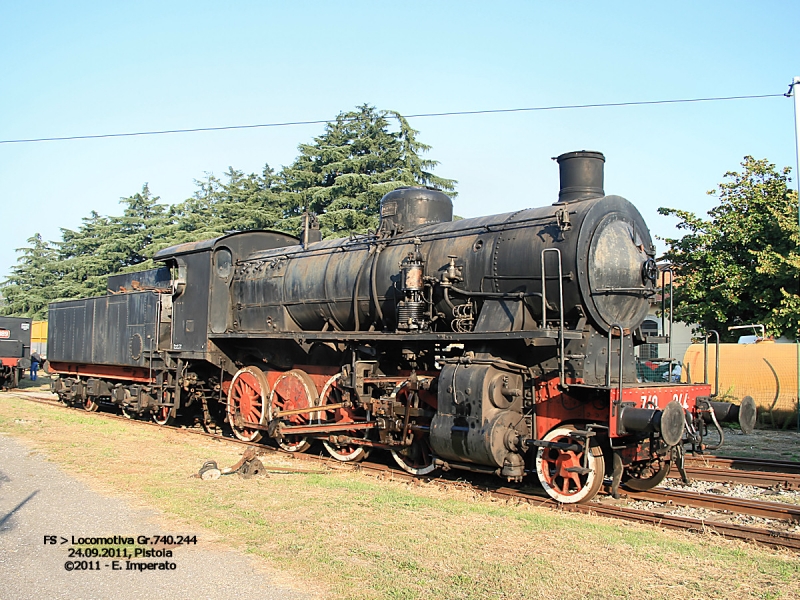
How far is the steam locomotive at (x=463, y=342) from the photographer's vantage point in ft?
27.0

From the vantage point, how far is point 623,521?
747 centimetres

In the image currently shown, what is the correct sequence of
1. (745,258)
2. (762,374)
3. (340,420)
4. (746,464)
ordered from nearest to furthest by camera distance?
(746,464) < (340,420) < (762,374) < (745,258)

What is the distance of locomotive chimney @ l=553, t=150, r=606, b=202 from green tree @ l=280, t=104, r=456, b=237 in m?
19.0

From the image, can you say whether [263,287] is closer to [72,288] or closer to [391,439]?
[391,439]

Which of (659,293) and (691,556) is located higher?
(659,293)

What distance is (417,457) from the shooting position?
10.0m

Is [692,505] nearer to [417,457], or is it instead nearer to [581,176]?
[417,457]

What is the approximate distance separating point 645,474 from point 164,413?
34.5 feet

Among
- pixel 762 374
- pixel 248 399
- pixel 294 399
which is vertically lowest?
pixel 248 399

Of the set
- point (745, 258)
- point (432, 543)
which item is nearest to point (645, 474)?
point (432, 543)

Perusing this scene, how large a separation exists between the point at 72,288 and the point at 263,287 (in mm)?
34274

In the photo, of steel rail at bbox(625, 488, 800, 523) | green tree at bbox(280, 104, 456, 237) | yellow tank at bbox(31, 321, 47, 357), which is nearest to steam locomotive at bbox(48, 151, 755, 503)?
steel rail at bbox(625, 488, 800, 523)

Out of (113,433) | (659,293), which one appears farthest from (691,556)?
(113,433)

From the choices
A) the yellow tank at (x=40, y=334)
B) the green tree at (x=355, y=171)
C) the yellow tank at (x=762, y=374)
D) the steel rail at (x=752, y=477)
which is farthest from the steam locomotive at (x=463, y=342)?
the yellow tank at (x=40, y=334)
